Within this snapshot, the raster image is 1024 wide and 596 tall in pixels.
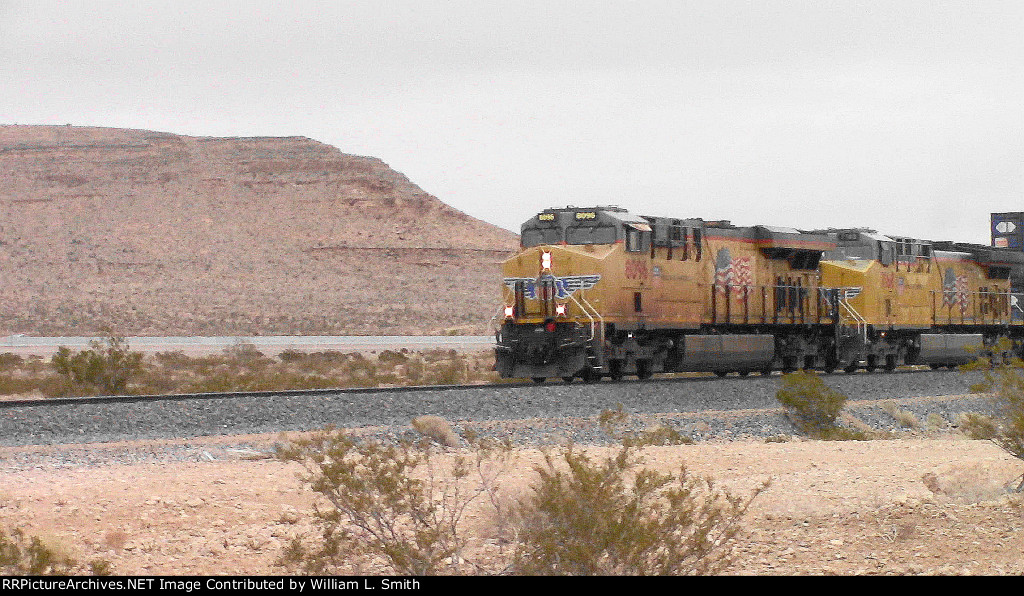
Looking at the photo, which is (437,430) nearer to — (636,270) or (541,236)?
(636,270)

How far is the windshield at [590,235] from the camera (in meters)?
23.1

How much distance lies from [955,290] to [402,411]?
70.8 ft

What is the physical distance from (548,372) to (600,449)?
8.66 metres

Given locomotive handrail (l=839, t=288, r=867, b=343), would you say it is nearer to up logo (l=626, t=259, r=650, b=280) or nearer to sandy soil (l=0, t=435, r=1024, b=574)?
up logo (l=626, t=259, r=650, b=280)

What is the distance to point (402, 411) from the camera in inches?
709

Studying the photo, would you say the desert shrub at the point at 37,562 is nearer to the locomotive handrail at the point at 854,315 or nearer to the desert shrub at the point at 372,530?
the desert shrub at the point at 372,530

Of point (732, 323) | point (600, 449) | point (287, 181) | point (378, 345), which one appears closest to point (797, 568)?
point (600, 449)

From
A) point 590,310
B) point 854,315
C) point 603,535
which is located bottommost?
point 603,535

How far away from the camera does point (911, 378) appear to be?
27.4m

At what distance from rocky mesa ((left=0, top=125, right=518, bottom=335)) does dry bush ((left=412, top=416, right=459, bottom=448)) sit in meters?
53.7

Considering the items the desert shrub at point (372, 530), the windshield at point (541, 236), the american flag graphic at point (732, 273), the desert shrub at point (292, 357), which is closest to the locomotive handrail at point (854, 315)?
the american flag graphic at point (732, 273)

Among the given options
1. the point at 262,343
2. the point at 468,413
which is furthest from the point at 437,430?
the point at 262,343

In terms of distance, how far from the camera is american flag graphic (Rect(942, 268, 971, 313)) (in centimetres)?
3397
